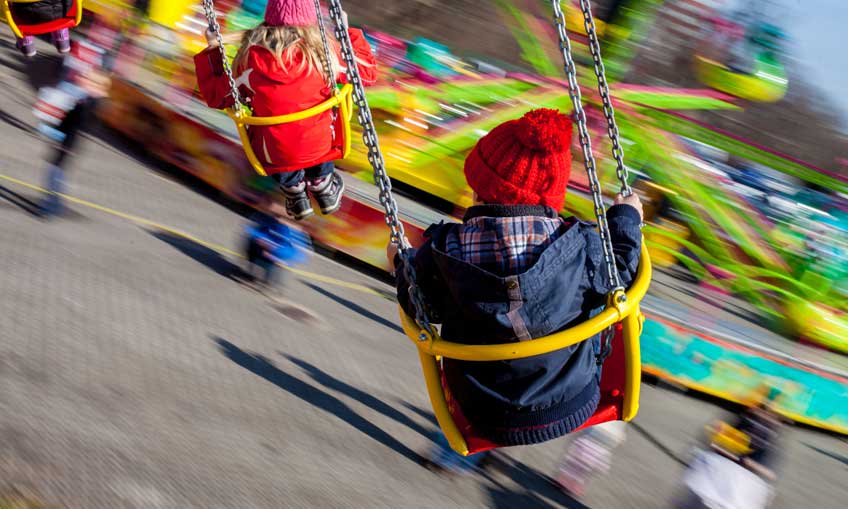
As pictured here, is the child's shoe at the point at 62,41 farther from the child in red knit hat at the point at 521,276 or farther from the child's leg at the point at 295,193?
the child in red knit hat at the point at 521,276

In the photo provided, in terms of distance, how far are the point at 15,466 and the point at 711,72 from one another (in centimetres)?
640

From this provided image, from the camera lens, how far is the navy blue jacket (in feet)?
6.43

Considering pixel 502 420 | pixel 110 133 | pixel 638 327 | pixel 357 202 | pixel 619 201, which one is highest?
pixel 619 201

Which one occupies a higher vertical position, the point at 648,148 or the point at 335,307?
the point at 648,148

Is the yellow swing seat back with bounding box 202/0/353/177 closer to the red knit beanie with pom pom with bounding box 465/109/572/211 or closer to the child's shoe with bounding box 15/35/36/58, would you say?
the red knit beanie with pom pom with bounding box 465/109/572/211

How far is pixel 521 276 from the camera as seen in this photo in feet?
6.30

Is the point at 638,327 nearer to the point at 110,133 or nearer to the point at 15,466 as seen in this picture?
the point at 15,466

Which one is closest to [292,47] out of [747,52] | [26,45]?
[26,45]

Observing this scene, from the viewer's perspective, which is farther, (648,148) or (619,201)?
(648,148)

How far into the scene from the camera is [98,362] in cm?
355

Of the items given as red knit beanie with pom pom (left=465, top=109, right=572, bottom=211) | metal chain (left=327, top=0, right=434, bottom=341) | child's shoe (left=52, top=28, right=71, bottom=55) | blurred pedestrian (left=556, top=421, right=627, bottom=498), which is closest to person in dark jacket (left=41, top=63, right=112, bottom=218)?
child's shoe (left=52, top=28, right=71, bottom=55)

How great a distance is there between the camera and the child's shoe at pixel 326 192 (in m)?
4.25

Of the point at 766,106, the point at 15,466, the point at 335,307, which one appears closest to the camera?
the point at 15,466

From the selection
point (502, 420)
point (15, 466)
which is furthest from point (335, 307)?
point (502, 420)
